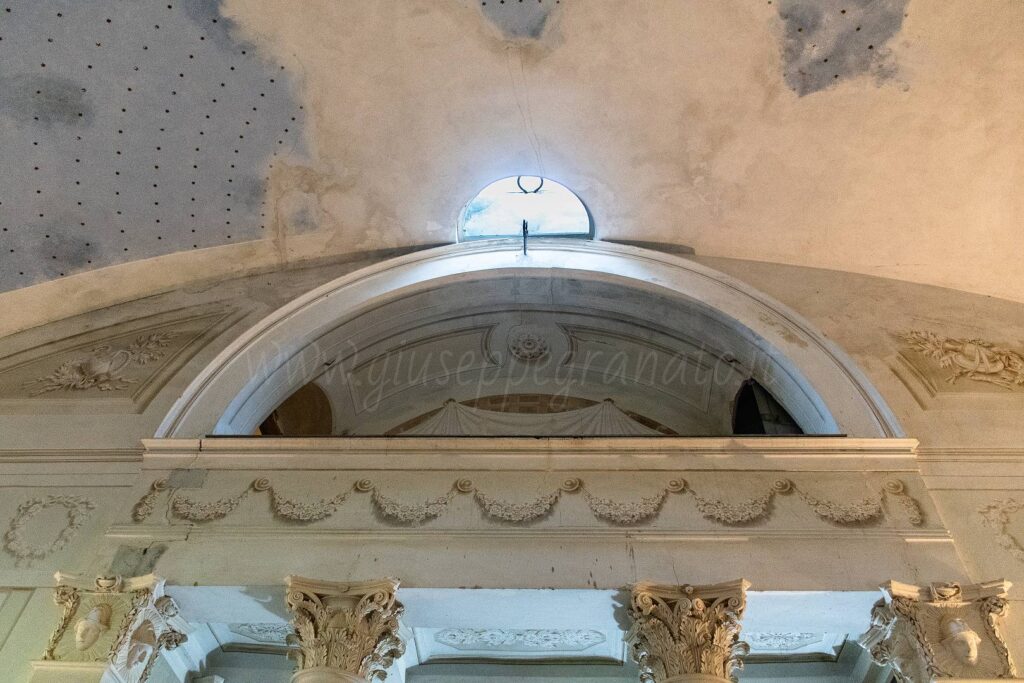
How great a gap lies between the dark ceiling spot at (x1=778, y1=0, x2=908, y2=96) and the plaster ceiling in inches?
0.7

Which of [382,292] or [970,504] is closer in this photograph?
[970,504]

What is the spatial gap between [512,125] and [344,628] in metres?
4.71

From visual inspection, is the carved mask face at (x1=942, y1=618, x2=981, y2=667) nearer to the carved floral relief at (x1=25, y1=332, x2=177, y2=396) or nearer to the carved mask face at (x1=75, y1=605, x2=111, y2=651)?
the carved mask face at (x1=75, y1=605, x2=111, y2=651)

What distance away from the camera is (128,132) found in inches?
263

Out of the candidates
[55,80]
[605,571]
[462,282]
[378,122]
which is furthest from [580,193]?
[55,80]

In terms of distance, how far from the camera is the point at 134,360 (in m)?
6.79

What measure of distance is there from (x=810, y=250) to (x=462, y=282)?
358 cm

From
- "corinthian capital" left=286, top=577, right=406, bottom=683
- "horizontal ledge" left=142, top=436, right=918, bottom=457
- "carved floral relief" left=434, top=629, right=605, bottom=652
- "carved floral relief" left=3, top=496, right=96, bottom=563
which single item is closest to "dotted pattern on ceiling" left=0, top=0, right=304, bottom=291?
"horizontal ledge" left=142, top=436, right=918, bottom=457

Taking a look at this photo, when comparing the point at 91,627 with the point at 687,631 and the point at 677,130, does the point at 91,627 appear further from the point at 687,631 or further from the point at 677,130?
the point at 677,130

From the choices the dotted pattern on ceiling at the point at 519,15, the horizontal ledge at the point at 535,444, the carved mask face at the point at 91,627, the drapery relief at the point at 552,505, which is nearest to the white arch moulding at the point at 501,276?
the horizontal ledge at the point at 535,444

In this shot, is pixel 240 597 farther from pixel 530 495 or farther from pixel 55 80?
pixel 55 80

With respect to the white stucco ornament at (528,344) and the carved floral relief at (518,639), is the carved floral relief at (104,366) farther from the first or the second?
the carved floral relief at (518,639)

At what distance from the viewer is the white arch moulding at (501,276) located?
605 cm

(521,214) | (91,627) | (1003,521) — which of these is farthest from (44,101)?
(1003,521)
